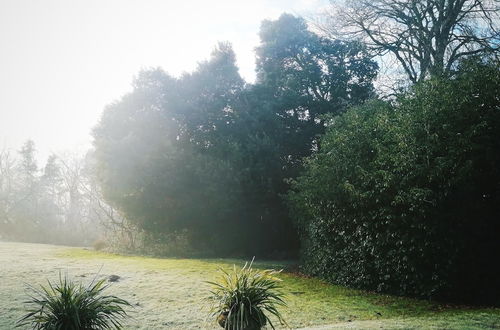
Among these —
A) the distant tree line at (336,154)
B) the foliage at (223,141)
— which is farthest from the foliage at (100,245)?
the foliage at (223,141)

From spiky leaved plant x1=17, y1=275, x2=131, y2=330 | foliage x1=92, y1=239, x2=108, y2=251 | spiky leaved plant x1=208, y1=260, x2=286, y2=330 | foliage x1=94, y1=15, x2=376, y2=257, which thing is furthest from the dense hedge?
foliage x1=92, y1=239, x2=108, y2=251

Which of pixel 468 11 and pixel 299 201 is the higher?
pixel 468 11

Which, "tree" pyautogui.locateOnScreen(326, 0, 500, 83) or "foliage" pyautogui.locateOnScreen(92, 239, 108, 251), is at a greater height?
"tree" pyautogui.locateOnScreen(326, 0, 500, 83)

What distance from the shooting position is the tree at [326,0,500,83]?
1630 centimetres

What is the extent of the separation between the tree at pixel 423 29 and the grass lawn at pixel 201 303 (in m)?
9.73

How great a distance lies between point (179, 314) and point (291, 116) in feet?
56.9

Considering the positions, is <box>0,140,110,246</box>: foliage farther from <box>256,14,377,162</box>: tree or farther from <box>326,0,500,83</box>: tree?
<box>326,0,500,83</box>: tree

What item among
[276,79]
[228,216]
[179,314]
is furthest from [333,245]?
[276,79]

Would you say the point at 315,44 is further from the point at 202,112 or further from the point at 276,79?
the point at 202,112

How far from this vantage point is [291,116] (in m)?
24.0

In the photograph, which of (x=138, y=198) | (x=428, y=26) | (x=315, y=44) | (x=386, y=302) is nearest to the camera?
(x=386, y=302)

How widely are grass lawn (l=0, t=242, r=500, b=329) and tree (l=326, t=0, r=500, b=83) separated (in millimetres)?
9725

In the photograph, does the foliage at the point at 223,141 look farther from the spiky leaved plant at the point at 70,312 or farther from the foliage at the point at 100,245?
the spiky leaved plant at the point at 70,312

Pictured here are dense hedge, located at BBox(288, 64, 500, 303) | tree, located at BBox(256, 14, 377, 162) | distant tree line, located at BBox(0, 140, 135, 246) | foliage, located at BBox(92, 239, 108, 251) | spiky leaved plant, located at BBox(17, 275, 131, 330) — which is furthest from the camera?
distant tree line, located at BBox(0, 140, 135, 246)
